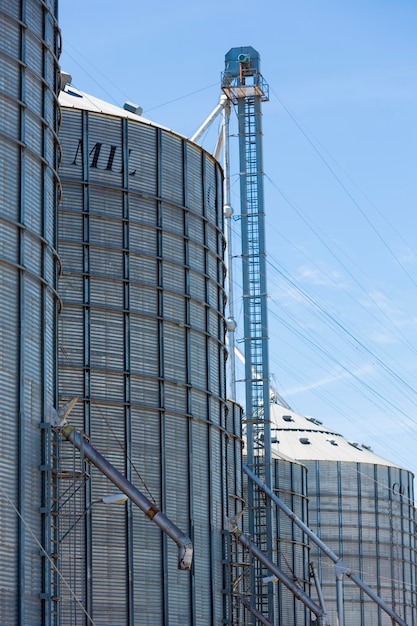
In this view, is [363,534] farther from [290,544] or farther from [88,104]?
[88,104]

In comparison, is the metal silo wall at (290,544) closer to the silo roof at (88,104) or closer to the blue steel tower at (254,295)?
the blue steel tower at (254,295)

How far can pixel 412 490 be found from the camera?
8469 centimetres

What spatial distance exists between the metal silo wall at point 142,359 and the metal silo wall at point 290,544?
15999 millimetres

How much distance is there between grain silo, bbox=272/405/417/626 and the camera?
249 feet

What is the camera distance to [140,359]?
42562 mm

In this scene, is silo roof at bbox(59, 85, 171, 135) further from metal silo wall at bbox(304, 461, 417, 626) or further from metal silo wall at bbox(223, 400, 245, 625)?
metal silo wall at bbox(304, 461, 417, 626)

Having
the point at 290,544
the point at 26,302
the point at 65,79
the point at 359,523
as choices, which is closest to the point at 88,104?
the point at 65,79

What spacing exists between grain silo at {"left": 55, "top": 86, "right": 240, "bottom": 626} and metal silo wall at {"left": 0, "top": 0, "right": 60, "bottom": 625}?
528cm

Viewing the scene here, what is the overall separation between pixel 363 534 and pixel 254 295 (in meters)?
22.2

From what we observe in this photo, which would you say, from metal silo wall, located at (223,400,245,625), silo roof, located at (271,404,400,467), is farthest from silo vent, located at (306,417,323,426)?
metal silo wall, located at (223,400,245,625)

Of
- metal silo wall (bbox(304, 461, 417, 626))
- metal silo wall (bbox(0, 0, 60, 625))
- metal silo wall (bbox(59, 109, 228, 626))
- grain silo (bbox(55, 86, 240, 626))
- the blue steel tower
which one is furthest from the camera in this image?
metal silo wall (bbox(304, 461, 417, 626))

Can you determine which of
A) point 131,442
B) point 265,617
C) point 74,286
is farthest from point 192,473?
point 265,617

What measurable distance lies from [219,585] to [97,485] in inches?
255

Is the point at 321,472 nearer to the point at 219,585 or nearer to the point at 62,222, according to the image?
the point at 219,585
